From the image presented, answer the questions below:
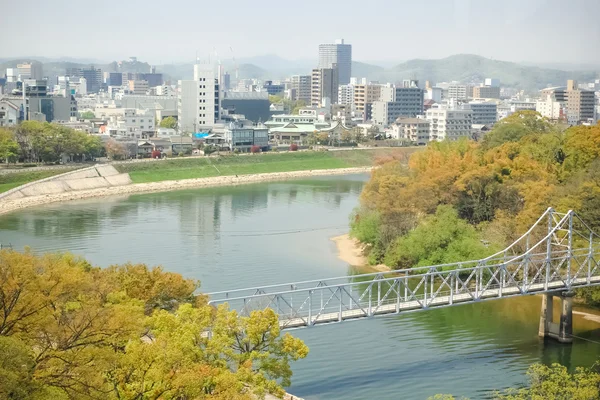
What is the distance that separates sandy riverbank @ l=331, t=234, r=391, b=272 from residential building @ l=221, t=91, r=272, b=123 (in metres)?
24.9

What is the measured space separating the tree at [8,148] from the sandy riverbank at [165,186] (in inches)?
98.0

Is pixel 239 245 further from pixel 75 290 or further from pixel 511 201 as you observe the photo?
pixel 75 290

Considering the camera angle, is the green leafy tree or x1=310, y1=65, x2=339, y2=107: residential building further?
x1=310, y1=65, x2=339, y2=107: residential building

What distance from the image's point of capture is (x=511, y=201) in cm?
1499

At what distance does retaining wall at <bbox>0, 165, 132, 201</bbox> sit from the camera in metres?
21.4

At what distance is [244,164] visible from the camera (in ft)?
93.0

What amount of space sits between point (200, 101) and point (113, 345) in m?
29.2

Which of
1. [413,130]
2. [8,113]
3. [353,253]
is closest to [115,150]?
[8,113]

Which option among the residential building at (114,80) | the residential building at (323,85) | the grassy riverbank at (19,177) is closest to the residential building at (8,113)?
the grassy riverbank at (19,177)

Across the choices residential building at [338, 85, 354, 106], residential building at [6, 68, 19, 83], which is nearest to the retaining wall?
residential building at [6, 68, 19, 83]

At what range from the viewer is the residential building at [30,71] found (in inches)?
1989

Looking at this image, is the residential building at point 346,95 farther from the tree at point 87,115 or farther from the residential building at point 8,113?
the residential building at point 8,113

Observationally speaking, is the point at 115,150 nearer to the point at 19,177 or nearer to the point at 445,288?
the point at 19,177

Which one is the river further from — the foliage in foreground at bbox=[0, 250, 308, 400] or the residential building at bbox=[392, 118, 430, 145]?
the residential building at bbox=[392, 118, 430, 145]
